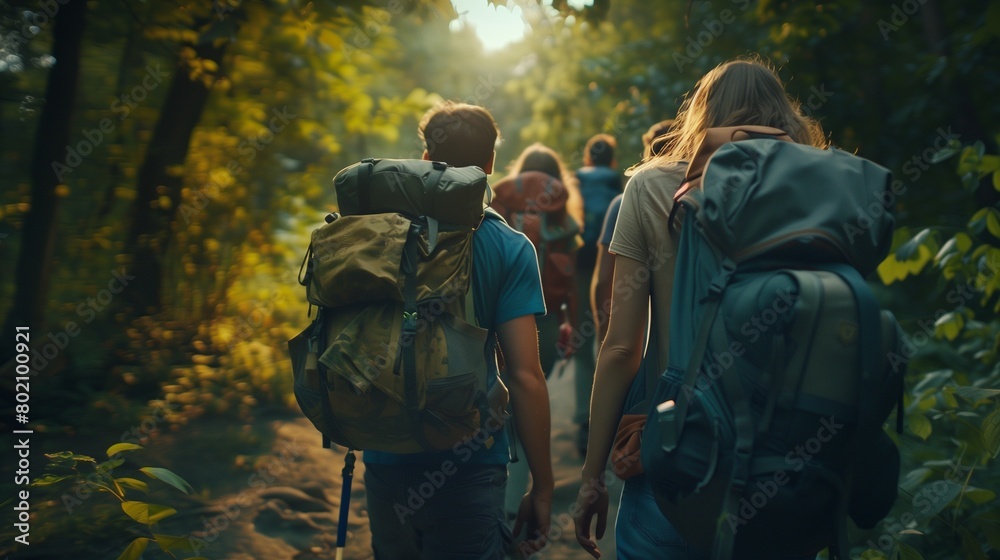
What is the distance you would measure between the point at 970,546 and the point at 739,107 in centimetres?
206

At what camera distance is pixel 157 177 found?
6.26 m

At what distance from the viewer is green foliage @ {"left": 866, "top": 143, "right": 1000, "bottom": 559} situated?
10.5 feet

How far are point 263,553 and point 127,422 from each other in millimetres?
1606

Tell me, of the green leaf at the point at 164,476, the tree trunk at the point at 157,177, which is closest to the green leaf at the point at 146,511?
the green leaf at the point at 164,476

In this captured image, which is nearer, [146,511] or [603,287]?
[146,511]

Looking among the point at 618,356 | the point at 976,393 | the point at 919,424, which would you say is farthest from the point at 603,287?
the point at 618,356

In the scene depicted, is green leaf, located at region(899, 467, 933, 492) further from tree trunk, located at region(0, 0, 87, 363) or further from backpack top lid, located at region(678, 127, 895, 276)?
tree trunk, located at region(0, 0, 87, 363)

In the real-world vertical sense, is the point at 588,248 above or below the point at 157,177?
below

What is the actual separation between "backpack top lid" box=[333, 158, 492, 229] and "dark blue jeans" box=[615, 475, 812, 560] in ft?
2.80

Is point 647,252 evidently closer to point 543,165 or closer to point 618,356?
point 618,356

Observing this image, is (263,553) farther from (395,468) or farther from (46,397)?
(395,468)

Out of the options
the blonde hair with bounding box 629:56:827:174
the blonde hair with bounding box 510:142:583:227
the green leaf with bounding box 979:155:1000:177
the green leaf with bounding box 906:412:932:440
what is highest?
the blonde hair with bounding box 510:142:583:227

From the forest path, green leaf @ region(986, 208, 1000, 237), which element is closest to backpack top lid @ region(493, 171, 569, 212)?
the forest path

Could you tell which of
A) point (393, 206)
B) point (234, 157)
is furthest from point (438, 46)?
point (393, 206)
